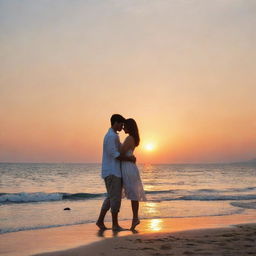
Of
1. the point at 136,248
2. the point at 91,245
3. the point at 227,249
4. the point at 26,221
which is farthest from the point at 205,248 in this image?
the point at 26,221

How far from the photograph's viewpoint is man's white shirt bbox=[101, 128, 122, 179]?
762 cm

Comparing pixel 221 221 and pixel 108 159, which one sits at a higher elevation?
pixel 108 159

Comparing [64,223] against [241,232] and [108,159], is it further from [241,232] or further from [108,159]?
[241,232]

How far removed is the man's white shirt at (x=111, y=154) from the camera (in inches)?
300

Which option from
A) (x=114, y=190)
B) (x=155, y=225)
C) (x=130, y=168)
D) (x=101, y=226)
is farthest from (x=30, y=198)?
(x=130, y=168)

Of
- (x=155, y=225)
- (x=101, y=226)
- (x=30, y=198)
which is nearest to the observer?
(x=101, y=226)

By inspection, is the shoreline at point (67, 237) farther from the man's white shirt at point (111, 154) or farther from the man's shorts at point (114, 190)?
the man's white shirt at point (111, 154)

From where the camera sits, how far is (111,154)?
7.64m

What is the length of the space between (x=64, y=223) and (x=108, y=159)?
8.82 ft

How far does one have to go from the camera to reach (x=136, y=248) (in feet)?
18.9

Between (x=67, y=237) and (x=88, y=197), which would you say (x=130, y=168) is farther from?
(x=88, y=197)

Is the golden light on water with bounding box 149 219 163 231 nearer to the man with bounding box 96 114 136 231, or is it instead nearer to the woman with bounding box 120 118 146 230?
the woman with bounding box 120 118 146 230

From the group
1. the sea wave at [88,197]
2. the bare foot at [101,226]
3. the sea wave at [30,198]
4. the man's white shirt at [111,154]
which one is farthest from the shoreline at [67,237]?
the sea wave at [30,198]

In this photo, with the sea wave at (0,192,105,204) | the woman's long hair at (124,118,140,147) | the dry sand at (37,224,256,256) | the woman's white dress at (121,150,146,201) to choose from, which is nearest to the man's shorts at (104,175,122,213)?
the woman's white dress at (121,150,146,201)
